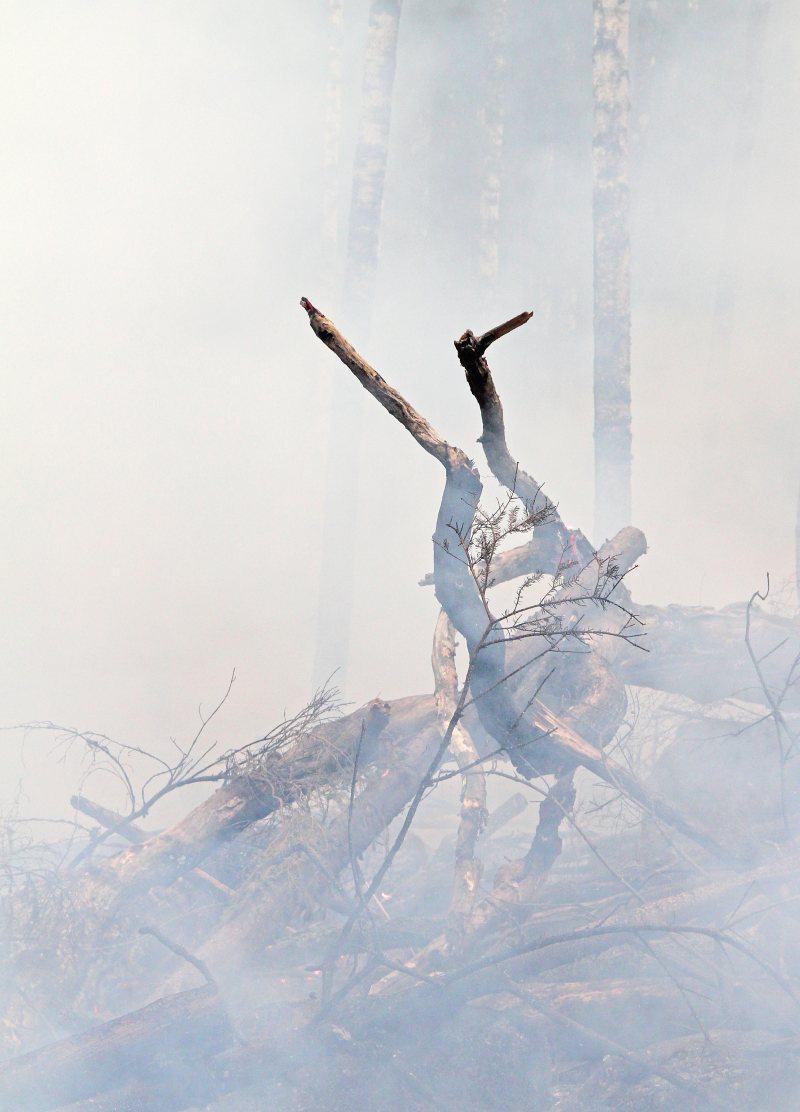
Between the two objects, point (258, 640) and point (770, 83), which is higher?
point (770, 83)

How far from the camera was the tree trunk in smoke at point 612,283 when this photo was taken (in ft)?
26.7

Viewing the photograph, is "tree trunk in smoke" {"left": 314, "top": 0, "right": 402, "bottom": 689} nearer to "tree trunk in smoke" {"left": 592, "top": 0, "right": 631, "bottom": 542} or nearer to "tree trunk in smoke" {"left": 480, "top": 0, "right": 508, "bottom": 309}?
"tree trunk in smoke" {"left": 592, "top": 0, "right": 631, "bottom": 542}

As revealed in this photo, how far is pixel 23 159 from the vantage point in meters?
12.2

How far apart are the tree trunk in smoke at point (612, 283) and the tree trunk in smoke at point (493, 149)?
3.56 metres

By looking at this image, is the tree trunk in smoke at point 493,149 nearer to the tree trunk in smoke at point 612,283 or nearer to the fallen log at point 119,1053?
the tree trunk in smoke at point 612,283

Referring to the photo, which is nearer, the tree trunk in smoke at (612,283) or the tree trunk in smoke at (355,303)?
the tree trunk in smoke at (612,283)

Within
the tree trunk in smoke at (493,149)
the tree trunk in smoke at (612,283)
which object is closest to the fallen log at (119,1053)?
the tree trunk in smoke at (612,283)

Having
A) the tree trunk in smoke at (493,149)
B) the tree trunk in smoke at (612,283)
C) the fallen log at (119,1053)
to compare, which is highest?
the tree trunk in smoke at (493,149)

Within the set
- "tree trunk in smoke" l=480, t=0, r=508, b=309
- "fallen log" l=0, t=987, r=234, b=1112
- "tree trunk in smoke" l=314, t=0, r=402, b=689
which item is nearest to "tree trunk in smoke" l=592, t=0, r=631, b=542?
"tree trunk in smoke" l=314, t=0, r=402, b=689

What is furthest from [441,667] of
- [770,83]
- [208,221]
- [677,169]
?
[770,83]

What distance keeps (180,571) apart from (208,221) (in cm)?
564

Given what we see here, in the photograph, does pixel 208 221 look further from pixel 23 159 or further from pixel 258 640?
pixel 258 640

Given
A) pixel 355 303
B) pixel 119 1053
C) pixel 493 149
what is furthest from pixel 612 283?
pixel 119 1053

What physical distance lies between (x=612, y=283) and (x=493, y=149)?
15.4 feet
